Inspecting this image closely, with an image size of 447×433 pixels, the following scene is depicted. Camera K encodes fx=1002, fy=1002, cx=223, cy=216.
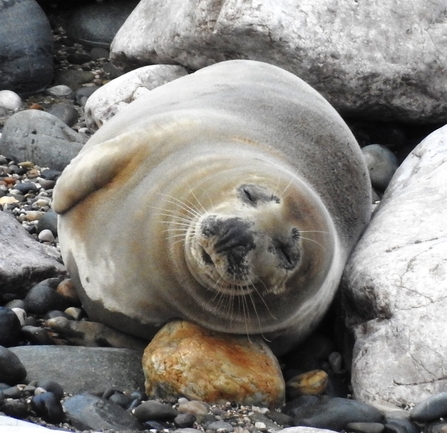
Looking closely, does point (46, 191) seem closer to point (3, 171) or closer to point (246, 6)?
point (3, 171)

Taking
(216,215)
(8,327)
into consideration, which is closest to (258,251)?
(216,215)

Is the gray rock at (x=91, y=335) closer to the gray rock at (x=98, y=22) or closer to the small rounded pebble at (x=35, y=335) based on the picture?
the small rounded pebble at (x=35, y=335)

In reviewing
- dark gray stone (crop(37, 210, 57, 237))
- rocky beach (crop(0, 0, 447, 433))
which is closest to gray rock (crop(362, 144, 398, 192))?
rocky beach (crop(0, 0, 447, 433))

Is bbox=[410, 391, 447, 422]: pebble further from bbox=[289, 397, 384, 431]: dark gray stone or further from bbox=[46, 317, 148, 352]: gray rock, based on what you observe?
bbox=[46, 317, 148, 352]: gray rock

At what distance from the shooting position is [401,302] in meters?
4.45

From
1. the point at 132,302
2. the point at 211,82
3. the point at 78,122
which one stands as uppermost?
the point at 211,82

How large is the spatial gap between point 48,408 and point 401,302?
1.69 metres

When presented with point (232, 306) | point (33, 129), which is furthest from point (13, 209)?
point (232, 306)

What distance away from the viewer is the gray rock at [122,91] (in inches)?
298

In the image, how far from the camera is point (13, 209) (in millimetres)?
6238

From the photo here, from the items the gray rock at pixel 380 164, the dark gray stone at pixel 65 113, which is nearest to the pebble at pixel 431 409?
the gray rock at pixel 380 164

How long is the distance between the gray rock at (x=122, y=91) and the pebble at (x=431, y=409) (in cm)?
416

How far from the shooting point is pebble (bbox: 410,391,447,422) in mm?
3893

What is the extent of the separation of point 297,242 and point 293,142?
111cm
